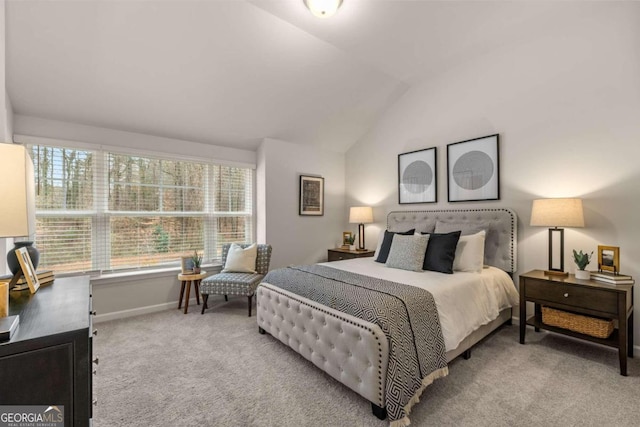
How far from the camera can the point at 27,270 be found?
159 cm

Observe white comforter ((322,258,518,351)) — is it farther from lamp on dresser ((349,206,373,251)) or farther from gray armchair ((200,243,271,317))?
lamp on dresser ((349,206,373,251))

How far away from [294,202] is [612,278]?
3.61 m

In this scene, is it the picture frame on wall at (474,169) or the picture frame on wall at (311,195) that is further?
the picture frame on wall at (311,195)

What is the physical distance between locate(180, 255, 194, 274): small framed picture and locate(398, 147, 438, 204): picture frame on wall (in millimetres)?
3037

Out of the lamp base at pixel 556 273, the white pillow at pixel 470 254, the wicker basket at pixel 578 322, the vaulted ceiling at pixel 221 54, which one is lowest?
the wicker basket at pixel 578 322

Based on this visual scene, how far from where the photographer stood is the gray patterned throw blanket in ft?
5.43

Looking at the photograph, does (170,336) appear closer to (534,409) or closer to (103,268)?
(103,268)

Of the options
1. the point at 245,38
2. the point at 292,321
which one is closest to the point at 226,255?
the point at 292,321

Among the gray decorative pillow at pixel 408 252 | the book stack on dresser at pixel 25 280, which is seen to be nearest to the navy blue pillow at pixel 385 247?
the gray decorative pillow at pixel 408 252

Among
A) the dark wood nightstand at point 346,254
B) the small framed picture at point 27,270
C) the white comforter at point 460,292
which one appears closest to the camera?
the small framed picture at point 27,270

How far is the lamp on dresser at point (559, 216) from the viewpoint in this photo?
251 cm

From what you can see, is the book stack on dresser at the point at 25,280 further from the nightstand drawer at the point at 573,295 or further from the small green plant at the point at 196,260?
the nightstand drawer at the point at 573,295

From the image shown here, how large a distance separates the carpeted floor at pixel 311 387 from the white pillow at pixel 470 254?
0.72m
